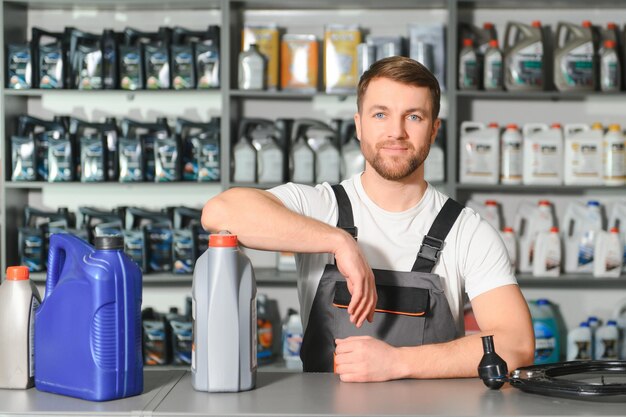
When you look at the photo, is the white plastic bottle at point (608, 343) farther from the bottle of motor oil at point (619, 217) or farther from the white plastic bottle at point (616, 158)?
the white plastic bottle at point (616, 158)

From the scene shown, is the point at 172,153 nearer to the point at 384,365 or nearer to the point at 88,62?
the point at 88,62

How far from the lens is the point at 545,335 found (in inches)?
149

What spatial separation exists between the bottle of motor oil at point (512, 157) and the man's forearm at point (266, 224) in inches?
81.0

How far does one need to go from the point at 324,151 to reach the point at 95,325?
2.42 metres

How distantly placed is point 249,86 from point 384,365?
236 centimetres

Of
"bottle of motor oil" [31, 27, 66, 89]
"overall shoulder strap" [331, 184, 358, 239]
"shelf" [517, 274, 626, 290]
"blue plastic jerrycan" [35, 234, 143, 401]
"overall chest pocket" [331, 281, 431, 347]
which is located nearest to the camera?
"blue plastic jerrycan" [35, 234, 143, 401]

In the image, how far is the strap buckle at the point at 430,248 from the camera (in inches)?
79.8

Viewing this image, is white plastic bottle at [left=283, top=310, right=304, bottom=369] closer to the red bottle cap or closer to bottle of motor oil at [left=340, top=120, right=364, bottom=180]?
bottle of motor oil at [left=340, top=120, right=364, bottom=180]

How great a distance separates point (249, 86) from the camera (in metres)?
3.77

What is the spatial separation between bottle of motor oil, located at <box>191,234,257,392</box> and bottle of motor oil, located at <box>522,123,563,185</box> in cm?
257

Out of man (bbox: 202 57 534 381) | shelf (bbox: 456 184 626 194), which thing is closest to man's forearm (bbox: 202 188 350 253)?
man (bbox: 202 57 534 381)

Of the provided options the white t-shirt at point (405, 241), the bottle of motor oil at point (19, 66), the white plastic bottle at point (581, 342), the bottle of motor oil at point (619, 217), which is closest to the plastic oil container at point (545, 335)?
the white plastic bottle at point (581, 342)

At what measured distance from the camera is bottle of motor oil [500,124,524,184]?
3809 mm

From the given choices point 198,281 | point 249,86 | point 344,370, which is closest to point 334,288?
point 344,370
